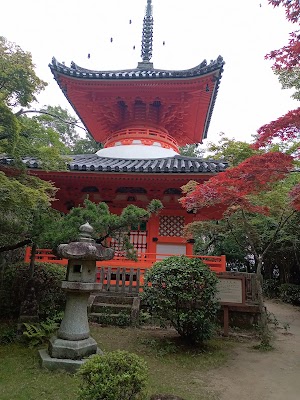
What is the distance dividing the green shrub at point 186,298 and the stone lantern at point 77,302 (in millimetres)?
1491

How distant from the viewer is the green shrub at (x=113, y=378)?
2977 millimetres

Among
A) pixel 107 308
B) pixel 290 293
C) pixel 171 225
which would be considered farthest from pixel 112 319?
pixel 290 293

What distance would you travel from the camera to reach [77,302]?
537cm

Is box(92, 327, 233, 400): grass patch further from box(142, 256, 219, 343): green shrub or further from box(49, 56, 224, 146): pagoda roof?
box(49, 56, 224, 146): pagoda roof

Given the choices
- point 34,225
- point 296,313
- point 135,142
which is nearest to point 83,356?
point 34,225

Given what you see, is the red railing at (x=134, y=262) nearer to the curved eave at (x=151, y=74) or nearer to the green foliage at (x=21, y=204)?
the green foliage at (x=21, y=204)

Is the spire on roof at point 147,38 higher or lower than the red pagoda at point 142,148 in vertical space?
higher

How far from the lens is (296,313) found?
44.7 ft

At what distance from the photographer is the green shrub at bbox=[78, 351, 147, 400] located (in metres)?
2.98

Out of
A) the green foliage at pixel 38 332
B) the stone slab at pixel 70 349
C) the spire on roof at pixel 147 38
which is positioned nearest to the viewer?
the stone slab at pixel 70 349

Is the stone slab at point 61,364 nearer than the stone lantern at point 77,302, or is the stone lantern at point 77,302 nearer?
the stone slab at point 61,364

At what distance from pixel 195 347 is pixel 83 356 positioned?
7.92 ft

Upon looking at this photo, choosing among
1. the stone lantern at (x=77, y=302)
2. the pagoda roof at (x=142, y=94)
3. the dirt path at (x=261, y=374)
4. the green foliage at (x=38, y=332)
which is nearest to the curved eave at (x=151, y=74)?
the pagoda roof at (x=142, y=94)

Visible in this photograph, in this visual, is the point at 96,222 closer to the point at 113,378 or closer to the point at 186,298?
the point at 186,298
